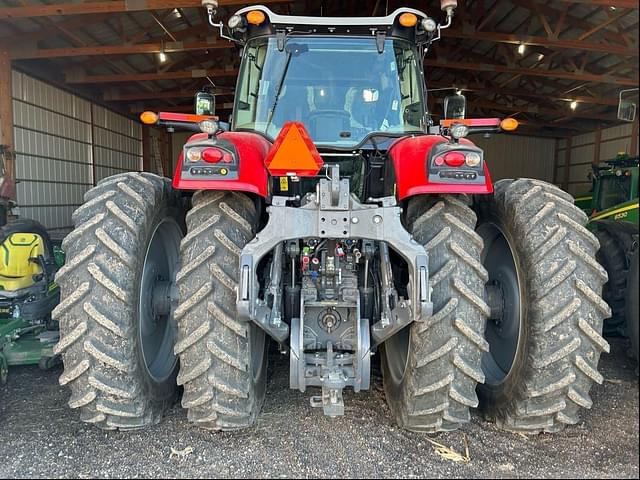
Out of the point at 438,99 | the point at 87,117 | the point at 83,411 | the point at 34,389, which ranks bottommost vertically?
the point at 34,389

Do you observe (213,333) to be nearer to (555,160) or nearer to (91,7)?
(91,7)

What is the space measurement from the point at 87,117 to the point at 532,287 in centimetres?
1394

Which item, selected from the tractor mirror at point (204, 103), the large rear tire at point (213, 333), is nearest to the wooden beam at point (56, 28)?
the tractor mirror at point (204, 103)

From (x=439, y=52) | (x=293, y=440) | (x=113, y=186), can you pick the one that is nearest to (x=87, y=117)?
(x=439, y=52)

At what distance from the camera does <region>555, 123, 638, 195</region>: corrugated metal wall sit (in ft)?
61.3

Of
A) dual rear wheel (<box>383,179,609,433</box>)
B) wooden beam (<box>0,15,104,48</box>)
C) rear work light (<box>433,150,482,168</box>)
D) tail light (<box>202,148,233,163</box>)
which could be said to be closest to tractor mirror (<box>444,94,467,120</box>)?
dual rear wheel (<box>383,179,609,433</box>)

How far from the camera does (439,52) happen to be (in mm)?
13867

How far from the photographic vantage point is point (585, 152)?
2100 centimetres

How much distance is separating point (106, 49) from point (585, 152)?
18.9m

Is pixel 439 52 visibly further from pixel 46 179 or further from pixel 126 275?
pixel 126 275

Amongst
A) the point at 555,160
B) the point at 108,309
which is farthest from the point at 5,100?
the point at 555,160

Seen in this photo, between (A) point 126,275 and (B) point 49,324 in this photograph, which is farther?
(B) point 49,324

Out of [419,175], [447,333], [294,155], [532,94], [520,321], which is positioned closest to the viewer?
[294,155]

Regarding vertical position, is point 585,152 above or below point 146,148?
above
